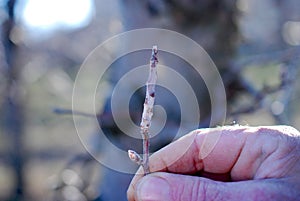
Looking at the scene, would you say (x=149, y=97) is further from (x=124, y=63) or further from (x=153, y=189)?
(x=124, y=63)

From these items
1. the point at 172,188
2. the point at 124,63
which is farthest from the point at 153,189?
the point at 124,63

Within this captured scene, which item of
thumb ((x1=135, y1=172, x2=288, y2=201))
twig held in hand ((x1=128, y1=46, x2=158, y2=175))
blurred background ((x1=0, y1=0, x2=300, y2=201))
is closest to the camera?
twig held in hand ((x1=128, y1=46, x2=158, y2=175))

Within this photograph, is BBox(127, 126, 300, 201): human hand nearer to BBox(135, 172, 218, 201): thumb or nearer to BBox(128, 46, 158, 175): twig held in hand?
BBox(135, 172, 218, 201): thumb

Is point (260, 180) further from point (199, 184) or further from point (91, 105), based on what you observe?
point (91, 105)

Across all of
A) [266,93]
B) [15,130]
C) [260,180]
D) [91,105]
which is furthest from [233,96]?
[15,130]

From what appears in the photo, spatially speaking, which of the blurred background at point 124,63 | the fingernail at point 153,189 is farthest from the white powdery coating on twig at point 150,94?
the blurred background at point 124,63

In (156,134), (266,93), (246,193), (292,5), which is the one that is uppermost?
(292,5)

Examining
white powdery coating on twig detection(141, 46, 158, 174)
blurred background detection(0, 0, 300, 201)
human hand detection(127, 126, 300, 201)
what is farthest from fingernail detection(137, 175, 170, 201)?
blurred background detection(0, 0, 300, 201)
